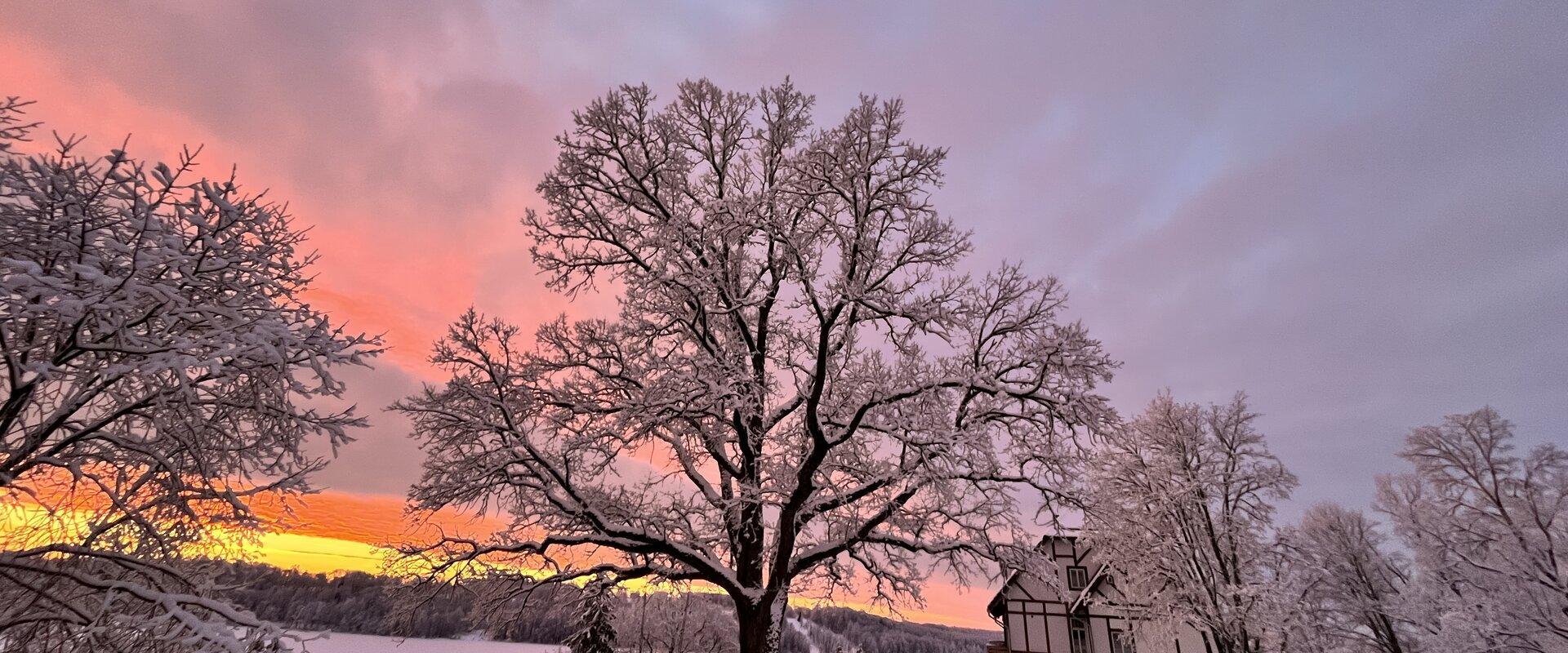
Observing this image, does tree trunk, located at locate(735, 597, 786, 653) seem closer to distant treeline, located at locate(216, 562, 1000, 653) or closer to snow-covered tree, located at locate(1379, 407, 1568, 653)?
distant treeline, located at locate(216, 562, 1000, 653)

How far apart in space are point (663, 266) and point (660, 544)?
5.28 m

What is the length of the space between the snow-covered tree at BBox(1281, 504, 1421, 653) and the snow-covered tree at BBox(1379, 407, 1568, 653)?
329 centimetres

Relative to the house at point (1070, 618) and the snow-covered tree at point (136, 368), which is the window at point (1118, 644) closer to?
the house at point (1070, 618)

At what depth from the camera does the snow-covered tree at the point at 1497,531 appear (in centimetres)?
1628

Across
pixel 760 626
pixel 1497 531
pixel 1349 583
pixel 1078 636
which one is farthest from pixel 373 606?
pixel 1497 531

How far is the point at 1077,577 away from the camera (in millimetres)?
29094

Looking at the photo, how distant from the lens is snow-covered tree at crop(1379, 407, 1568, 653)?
16281 millimetres

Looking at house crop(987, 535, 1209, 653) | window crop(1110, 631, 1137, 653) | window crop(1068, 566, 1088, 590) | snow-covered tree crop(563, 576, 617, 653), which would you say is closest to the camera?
snow-covered tree crop(563, 576, 617, 653)

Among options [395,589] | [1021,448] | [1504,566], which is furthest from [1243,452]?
[395,589]

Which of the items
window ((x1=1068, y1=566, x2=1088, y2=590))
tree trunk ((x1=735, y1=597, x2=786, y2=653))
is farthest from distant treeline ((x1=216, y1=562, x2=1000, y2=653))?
window ((x1=1068, y1=566, x2=1088, y2=590))

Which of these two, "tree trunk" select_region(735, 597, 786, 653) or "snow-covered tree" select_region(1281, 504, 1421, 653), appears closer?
"tree trunk" select_region(735, 597, 786, 653)

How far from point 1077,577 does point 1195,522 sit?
11.1 meters

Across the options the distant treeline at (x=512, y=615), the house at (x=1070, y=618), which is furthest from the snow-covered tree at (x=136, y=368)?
the house at (x=1070, y=618)

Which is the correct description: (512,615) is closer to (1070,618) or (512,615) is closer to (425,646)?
(1070,618)
